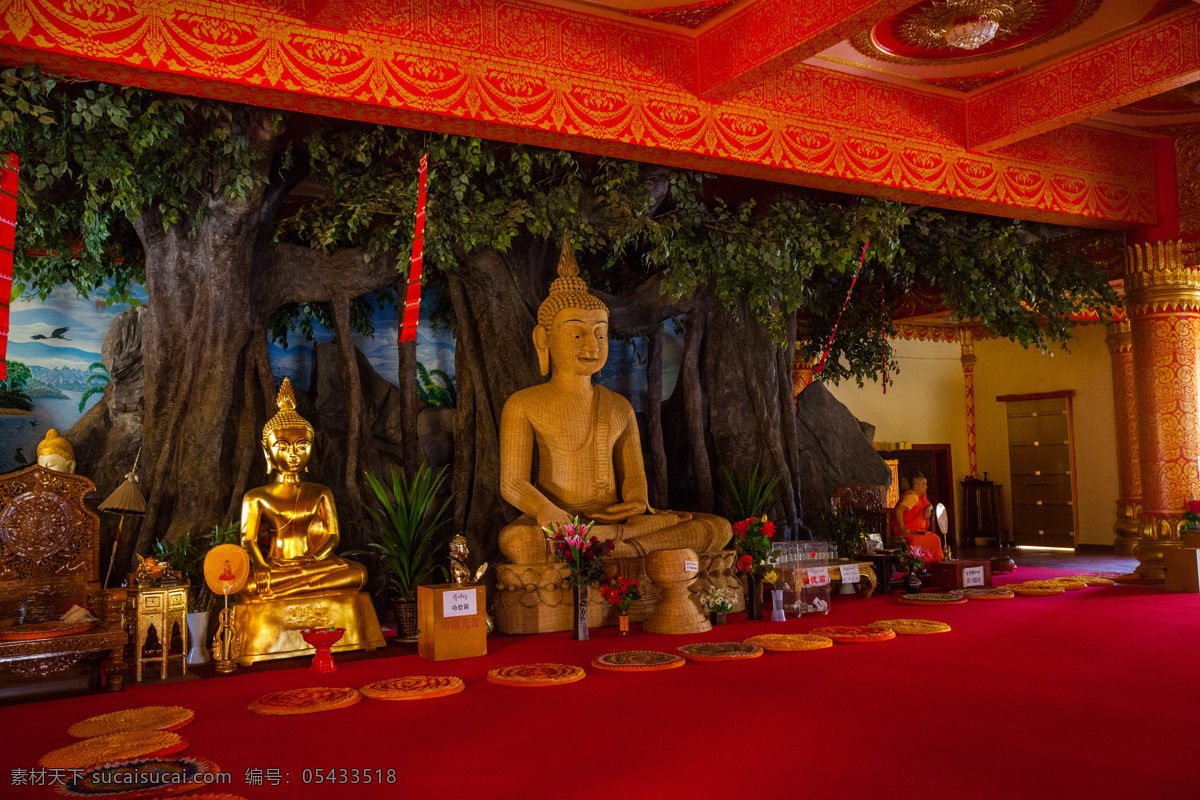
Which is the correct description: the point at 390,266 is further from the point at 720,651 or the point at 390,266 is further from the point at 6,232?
the point at 720,651

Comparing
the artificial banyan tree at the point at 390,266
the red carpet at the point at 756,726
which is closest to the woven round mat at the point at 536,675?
the red carpet at the point at 756,726

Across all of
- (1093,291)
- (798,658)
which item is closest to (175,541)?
(798,658)

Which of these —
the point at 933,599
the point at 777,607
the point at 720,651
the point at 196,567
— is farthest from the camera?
the point at 933,599

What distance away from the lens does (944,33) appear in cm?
539

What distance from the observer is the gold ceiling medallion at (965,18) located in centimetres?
507

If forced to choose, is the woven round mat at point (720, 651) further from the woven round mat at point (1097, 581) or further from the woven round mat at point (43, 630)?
the woven round mat at point (1097, 581)

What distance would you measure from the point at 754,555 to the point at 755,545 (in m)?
0.08

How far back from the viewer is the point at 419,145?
564 centimetres

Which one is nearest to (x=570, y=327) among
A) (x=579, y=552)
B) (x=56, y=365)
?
(x=579, y=552)

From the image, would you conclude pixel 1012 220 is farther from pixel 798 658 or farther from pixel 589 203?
pixel 798 658

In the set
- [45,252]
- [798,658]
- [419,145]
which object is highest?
[419,145]

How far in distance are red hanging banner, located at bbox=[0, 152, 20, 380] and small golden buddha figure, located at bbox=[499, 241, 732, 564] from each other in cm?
294

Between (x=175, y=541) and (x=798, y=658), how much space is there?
3.80 meters

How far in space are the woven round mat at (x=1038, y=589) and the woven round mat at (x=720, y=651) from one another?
9.67ft
